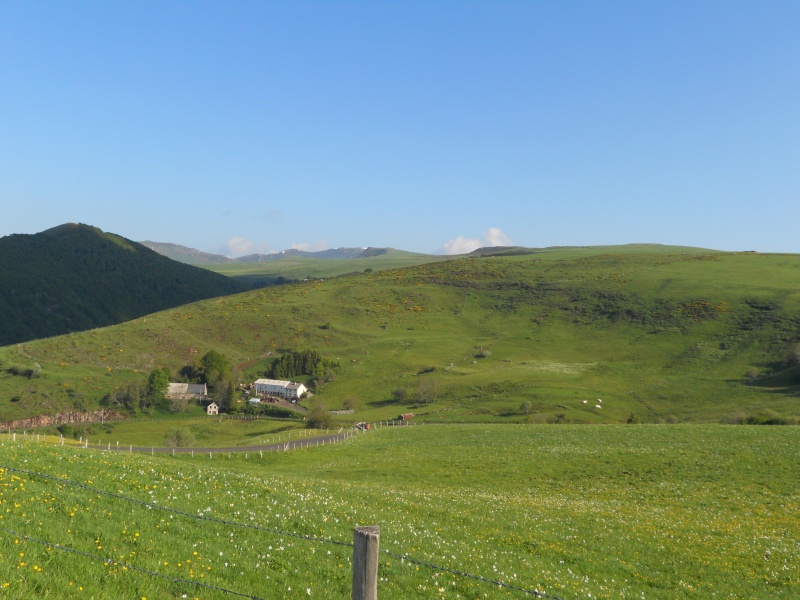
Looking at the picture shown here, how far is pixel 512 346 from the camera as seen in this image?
144 meters

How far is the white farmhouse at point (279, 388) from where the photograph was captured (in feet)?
396

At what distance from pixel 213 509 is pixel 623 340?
451ft

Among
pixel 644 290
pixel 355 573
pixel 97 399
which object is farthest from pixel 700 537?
pixel 644 290

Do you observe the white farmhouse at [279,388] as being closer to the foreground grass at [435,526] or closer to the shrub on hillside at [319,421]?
the shrub on hillside at [319,421]

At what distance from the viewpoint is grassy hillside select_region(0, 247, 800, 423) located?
9850cm

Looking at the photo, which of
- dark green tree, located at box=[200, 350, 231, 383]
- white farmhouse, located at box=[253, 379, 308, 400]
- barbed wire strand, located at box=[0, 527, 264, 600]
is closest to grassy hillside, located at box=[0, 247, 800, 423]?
white farmhouse, located at box=[253, 379, 308, 400]

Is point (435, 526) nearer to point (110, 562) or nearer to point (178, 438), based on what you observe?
point (110, 562)

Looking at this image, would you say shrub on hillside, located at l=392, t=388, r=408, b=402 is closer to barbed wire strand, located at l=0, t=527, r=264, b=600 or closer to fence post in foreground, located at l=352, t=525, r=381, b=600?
barbed wire strand, located at l=0, t=527, r=264, b=600

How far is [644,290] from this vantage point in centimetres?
17375

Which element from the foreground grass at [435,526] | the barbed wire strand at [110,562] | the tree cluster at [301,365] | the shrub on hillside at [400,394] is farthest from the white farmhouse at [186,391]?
the barbed wire strand at [110,562]

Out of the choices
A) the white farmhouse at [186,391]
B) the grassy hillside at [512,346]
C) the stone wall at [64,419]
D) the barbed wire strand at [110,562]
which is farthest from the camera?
the white farmhouse at [186,391]

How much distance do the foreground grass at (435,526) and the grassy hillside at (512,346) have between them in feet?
139

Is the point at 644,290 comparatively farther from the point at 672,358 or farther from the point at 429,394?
the point at 429,394

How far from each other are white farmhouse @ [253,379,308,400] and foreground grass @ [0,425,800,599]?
80029 millimetres
